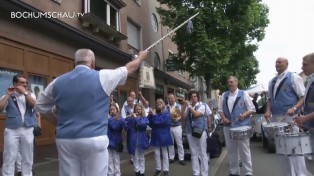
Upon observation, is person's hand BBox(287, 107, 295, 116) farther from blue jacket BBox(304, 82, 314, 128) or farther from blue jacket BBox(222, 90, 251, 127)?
blue jacket BBox(222, 90, 251, 127)

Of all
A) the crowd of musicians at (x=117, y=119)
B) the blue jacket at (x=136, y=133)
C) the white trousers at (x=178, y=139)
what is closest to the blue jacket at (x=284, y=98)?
the crowd of musicians at (x=117, y=119)

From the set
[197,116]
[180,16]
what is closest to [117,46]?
[180,16]

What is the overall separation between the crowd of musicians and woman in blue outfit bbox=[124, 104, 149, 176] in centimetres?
2

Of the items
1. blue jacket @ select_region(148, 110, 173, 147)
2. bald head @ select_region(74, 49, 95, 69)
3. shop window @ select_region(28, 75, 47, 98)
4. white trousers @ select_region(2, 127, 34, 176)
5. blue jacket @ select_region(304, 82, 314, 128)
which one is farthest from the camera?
shop window @ select_region(28, 75, 47, 98)

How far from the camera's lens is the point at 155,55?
90.8 ft

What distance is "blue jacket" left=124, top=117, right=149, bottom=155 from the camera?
9.05 m

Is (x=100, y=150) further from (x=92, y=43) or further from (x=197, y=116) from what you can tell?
(x=92, y=43)

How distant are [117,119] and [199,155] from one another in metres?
1.96

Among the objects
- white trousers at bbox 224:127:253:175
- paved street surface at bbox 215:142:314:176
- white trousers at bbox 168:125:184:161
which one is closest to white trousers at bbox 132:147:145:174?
paved street surface at bbox 215:142:314:176

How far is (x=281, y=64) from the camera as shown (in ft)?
22.7

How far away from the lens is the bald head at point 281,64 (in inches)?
273

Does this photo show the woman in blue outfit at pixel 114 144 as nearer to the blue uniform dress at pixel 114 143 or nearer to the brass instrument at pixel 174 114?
the blue uniform dress at pixel 114 143

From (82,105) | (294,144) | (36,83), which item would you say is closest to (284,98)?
(294,144)

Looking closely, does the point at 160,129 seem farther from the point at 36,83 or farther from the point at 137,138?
the point at 36,83
